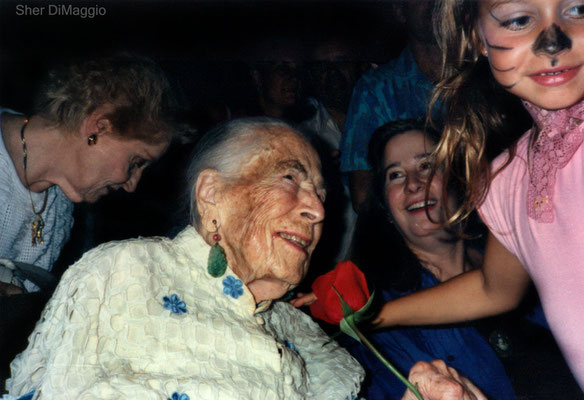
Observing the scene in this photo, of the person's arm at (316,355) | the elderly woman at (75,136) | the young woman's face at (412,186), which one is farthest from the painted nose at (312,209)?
the young woman's face at (412,186)

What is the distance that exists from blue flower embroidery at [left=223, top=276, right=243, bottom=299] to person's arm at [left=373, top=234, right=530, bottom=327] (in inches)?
21.8

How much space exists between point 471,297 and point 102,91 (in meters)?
1.37

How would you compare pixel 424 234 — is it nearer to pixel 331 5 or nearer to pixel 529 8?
pixel 331 5

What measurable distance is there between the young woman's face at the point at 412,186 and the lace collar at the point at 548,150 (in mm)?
828

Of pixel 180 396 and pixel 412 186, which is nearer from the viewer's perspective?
pixel 180 396

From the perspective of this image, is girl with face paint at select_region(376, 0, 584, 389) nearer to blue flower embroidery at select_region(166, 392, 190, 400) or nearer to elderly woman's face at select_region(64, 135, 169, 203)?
blue flower embroidery at select_region(166, 392, 190, 400)

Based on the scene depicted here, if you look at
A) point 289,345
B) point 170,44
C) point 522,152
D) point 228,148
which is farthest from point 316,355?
point 170,44

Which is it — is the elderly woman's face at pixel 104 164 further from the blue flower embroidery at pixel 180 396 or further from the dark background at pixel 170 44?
the blue flower embroidery at pixel 180 396

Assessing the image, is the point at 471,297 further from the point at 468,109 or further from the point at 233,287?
the point at 233,287

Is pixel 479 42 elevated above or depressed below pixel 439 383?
above

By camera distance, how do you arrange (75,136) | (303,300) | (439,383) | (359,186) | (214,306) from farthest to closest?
(359,186), (75,136), (303,300), (214,306), (439,383)

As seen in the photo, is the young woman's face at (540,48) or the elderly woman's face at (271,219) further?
the elderly woman's face at (271,219)

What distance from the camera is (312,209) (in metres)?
1.39

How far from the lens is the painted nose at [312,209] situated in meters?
1.39
